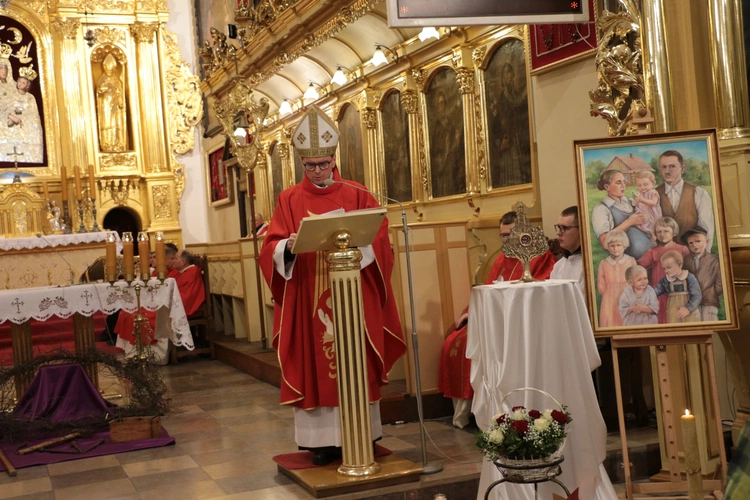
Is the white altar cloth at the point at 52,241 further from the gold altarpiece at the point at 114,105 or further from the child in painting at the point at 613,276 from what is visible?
the child in painting at the point at 613,276

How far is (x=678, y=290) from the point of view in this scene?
12.4ft

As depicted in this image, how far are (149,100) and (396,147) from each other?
23.1 ft

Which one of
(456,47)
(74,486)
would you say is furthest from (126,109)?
(74,486)

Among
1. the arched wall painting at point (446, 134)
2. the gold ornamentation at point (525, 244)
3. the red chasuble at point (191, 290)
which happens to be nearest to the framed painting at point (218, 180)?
the red chasuble at point (191, 290)

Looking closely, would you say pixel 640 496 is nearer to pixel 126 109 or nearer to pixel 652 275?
pixel 652 275

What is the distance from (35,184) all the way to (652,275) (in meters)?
12.7

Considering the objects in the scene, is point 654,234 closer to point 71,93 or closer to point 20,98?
point 71,93

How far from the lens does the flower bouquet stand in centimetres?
321

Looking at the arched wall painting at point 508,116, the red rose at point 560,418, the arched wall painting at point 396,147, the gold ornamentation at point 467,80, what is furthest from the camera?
the arched wall painting at point 396,147

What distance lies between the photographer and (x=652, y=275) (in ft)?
12.5

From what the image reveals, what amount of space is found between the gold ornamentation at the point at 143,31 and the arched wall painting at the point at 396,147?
688 centimetres

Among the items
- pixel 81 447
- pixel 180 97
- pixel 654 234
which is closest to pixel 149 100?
pixel 180 97

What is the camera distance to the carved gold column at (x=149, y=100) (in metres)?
15.0

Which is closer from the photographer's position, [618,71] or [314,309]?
[314,309]
